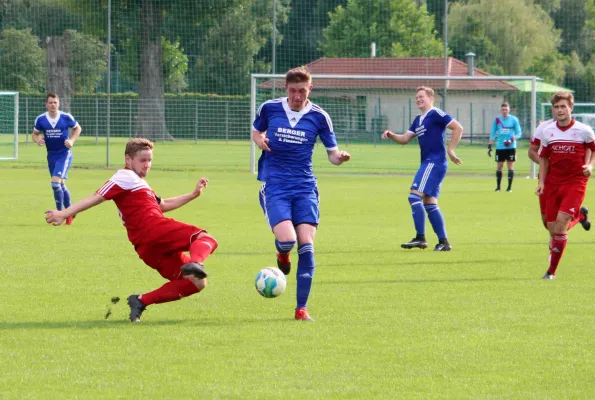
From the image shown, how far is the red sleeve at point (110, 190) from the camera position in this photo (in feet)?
24.5

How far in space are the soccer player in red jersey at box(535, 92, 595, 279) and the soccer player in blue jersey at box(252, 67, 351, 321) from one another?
114 inches

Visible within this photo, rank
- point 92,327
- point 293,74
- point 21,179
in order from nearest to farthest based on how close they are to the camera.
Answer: point 92,327, point 293,74, point 21,179

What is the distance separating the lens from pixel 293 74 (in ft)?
26.2

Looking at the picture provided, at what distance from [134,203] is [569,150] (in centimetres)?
476

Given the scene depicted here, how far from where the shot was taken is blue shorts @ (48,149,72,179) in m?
16.9

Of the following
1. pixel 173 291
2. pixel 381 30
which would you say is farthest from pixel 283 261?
pixel 381 30

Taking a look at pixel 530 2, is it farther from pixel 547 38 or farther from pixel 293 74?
pixel 293 74

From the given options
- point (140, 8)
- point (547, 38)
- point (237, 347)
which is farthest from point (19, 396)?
point (547, 38)

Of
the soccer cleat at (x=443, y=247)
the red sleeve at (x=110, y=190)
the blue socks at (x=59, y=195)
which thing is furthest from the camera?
the blue socks at (x=59, y=195)

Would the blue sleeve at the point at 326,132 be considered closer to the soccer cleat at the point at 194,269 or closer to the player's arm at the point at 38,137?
the soccer cleat at the point at 194,269

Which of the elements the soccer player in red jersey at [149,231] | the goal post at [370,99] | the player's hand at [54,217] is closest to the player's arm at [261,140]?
the soccer player in red jersey at [149,231]

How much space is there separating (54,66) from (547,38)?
136ft

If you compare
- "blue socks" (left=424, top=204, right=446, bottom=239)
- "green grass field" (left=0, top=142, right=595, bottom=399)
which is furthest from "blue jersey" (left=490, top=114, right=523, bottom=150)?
"blue socks" (left=424, top=204, right=446, bottom=239)

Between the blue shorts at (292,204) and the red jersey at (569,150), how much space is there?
3.21 metres
